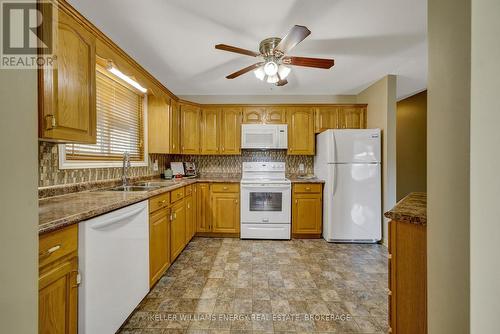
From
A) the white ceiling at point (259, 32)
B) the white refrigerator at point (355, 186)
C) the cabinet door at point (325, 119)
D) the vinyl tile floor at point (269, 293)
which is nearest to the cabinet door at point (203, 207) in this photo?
the vinyl tile floor at point (269, 293)

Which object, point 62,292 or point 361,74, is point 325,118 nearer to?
point 361,74

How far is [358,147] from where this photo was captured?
3.12 m

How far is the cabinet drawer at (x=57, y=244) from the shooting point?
925 mm

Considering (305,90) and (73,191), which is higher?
(305,90)

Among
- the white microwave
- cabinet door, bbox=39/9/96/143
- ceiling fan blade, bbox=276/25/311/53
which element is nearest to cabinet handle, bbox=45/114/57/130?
cabinet door, bbox=39/9/96/143

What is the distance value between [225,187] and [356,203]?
1935mm

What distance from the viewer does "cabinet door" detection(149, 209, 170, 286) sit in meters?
1.92

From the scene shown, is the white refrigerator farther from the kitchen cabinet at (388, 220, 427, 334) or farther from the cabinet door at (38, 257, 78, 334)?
the cabinet door at (38, 257, 78, 334)

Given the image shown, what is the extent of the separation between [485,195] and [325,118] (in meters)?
3.28

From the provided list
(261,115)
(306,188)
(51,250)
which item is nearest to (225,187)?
(306,188)

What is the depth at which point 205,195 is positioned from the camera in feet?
11.2

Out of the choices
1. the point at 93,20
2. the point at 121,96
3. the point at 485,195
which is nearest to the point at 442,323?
the point at 485,195

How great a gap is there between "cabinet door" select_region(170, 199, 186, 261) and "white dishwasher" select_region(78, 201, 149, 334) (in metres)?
0.59

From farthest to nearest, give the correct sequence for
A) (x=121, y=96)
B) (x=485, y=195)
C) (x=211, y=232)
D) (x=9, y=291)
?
(x=211, y=232)
(x=121, y=96)
(x=485, y=195)
(x=9, y=291)
